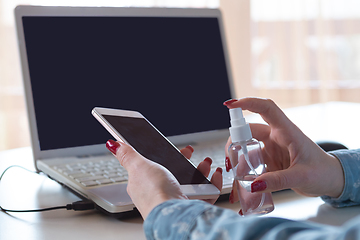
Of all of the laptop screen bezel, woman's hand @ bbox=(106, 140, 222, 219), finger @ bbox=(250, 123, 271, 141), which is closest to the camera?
woman's hand @ bbox=(106, 140, 222, 219)

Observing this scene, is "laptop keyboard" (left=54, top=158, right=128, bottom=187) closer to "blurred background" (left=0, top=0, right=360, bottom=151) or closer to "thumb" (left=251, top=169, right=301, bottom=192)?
"thumb" (left=251, top=169, right=301, bottom=192)

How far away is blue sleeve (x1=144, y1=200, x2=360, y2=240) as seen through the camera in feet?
0.92

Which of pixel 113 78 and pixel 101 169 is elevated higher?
pixel 113 78

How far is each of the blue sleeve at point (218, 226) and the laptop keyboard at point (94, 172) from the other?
27cm

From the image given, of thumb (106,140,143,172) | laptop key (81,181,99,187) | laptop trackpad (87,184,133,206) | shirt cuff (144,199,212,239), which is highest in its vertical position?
thumb (106,140,143,172)

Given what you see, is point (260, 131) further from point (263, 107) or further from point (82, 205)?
point (82, 205)

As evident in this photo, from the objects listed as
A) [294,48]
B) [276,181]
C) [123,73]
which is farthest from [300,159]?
[294,48]

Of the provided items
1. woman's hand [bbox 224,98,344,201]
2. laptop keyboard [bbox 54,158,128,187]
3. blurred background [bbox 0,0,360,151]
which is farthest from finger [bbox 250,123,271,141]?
blurred background [bbox 0,0,360,151]

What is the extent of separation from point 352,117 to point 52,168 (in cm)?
104

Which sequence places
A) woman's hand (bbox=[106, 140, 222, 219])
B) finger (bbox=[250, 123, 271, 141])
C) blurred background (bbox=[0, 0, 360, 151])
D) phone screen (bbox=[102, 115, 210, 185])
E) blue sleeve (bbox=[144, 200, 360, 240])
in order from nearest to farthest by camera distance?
blue sleeve (bbox=[144, 200, 360, 240]) → woman's hand (bbox=[106, 140, 222, 219]) → phone screen (bbox=[102, 115, 210, 185]) → finger (bbox=[250, 123, 271, 141]) → blurred background (bbox=[0, 0, 360, 151])

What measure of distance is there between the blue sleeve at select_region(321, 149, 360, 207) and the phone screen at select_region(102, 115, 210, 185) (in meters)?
0.19

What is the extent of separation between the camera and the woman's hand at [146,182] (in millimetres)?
405

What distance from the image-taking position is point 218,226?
0.31 m

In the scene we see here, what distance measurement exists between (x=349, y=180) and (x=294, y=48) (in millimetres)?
2532
